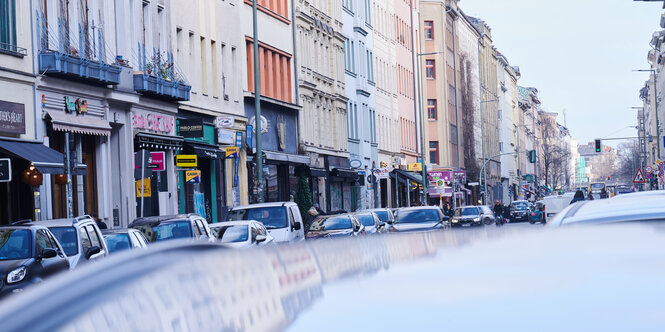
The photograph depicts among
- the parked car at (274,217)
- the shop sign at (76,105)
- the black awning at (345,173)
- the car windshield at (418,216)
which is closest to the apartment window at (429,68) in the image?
the black awning at (345,173)

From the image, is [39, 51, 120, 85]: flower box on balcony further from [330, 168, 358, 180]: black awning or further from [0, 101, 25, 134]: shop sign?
[330, 168, 358, 180]: black awning

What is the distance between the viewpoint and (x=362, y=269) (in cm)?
348

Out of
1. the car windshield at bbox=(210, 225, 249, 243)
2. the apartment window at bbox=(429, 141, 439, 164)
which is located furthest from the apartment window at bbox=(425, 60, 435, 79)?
the car windshield at bbox=(210, 225, 249, 243)

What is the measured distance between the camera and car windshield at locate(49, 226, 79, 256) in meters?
19.0

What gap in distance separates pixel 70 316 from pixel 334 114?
59608mm

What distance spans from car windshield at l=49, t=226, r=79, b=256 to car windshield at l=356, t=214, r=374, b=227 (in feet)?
59.6

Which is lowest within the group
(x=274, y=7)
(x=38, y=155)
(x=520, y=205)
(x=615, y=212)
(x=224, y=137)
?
(x=520, y=205)

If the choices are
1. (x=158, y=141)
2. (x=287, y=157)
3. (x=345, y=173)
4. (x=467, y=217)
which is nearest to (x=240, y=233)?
(x=158, y=141)

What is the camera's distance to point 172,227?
23.4 meters

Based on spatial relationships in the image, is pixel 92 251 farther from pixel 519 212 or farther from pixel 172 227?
pixel 519 212

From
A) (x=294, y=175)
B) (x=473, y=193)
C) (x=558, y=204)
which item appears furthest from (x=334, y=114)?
(x=473, y=193)

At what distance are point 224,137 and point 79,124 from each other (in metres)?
11.8

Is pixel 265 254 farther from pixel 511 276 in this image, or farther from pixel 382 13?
pixel 382 13

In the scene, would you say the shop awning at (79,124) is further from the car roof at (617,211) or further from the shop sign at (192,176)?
the car roof at (617,211)
